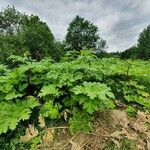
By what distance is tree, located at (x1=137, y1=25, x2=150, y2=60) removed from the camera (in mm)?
60819

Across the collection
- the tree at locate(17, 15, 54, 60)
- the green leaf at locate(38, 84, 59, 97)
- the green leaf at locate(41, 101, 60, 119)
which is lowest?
the green leaf at locate(41, 101, 60, 119)

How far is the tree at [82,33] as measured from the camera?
56406mm

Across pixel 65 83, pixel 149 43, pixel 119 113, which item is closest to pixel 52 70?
pixel 65 83

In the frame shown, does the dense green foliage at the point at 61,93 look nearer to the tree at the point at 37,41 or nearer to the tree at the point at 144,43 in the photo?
the tree at the point at 37,41

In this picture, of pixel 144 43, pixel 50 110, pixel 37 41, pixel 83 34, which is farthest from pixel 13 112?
pixel 144 43

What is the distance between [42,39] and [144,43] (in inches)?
1674

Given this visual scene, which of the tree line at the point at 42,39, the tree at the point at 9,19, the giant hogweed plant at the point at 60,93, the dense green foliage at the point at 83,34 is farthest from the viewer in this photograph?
the dense green foliage at the point at 83,34

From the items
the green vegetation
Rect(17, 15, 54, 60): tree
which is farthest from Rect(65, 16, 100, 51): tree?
the green vegetation

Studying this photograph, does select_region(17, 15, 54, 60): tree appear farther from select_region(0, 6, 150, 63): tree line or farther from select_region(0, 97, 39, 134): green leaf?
select_region(0, 97, 39, 134): green leaf

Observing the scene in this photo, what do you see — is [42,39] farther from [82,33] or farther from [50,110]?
[82,33]

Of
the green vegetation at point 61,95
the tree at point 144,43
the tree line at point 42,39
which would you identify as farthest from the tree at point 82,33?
the green vegetation at point 61,95

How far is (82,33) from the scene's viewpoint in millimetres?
57469

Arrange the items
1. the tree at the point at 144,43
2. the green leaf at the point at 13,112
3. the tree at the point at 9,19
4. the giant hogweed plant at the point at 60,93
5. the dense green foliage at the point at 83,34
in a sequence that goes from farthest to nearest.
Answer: the tree at the point at 144,43 < the dense green foliage at the point at 83,34 < the tree at the point at 9,19 < the giant hogweed plant at the point at 60,93 < the green leaf at the point at 13,112

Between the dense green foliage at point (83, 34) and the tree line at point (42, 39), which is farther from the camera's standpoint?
the dense green foliage at point (83, 34)
